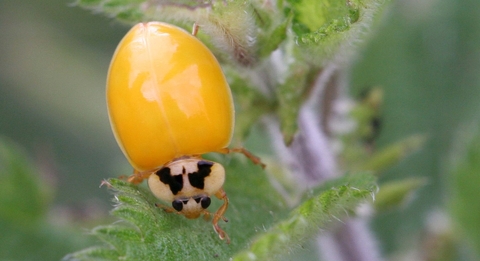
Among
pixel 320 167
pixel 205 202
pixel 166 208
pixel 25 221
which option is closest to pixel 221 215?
pixel 205 202

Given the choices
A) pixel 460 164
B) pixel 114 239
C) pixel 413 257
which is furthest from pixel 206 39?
pixel 413 257

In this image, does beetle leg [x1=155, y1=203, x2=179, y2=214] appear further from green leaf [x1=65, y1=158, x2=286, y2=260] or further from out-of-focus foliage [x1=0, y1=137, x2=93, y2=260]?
out-of-focus foliage [x1=0, y1=137, x2=93, y2=260]

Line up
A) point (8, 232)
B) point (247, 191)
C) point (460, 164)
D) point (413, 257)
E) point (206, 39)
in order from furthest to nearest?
1. point (413, 257)
2. point (8, 232)
3. point (460, 164)
4. point (247, 191)
5. point (206, 39)

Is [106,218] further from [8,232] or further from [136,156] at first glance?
[136,156]

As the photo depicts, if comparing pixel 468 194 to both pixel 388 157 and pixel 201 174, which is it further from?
pixel 201 174

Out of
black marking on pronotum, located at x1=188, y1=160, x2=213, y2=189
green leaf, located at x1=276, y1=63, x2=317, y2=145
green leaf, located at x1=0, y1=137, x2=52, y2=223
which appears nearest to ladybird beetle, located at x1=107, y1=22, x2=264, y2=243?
black marking on pronotum, located at x1=188, y1=160, x2=213, y2=189

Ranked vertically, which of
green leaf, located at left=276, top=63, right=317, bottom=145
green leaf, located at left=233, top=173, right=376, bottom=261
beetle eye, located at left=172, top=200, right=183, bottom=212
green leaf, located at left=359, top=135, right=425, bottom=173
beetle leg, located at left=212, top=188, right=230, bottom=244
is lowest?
green leaf, located at left=359, top=135, right=425, bottom=173

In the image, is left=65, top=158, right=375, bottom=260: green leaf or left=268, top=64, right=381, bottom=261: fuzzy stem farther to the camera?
left=268, top=64, right=381, bottom=261: fuzzy stem

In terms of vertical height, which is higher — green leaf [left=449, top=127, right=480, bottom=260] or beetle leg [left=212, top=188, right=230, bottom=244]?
beetle leg [left=212, top=188, right=230, bottom=244]

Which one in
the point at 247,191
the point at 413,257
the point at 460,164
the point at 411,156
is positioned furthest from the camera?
the point at 411,156
